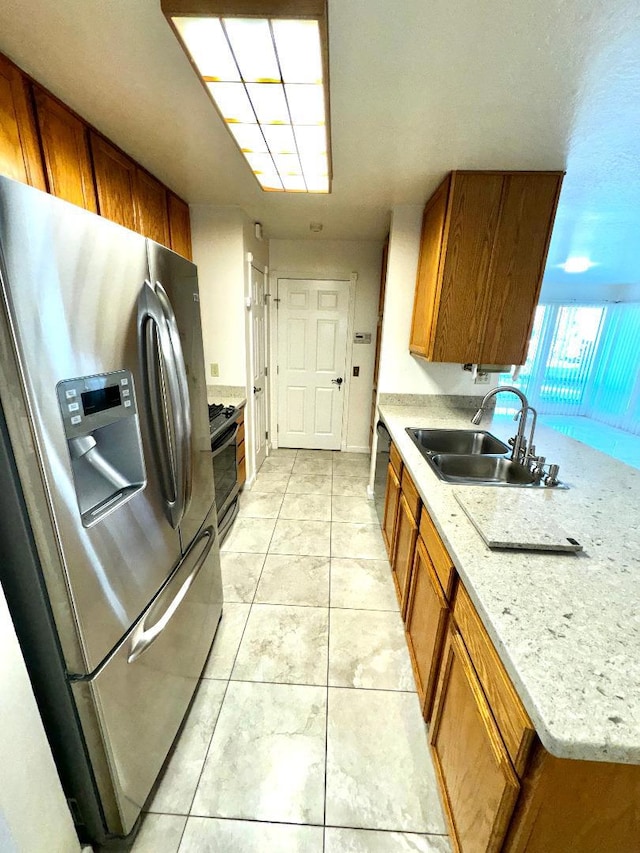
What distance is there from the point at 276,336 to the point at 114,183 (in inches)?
90.4

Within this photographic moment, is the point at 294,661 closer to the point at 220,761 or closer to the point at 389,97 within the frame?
the point at 220,761

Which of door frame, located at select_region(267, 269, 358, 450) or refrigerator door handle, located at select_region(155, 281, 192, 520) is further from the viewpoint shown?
door frame, located at select_region(267, 269, 358, 450)

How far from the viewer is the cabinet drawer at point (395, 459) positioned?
2.06 meters

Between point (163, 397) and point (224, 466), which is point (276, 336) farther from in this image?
point (163, 397)

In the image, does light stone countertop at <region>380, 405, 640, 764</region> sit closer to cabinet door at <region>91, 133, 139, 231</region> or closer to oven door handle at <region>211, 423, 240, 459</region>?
oven door handle at <region>211, 423, 240, 459</region>

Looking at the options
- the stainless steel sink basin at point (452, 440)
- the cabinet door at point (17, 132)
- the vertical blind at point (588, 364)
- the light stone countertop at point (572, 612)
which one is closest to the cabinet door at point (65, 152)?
the cabinet door at point (17, 132)

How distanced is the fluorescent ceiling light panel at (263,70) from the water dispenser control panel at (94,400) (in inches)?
38.9

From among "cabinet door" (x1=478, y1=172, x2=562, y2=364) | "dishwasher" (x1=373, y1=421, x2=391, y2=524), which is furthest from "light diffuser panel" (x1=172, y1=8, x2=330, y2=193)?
"dishwasher" (x1=373, y1=421, x2=391, y2=524)

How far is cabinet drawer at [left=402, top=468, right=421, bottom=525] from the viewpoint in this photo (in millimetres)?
1613

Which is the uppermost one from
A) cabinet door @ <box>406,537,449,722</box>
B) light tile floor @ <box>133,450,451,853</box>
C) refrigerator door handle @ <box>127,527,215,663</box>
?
refrigerator door handle @ <box>127,527,215,663</box>

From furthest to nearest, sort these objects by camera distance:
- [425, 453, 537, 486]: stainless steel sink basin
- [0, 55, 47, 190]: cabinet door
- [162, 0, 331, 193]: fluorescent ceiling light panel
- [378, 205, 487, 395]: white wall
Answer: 1. [378, 205, 487, 395]: white wall
2. [425, 453, 537, 486]: stainless steel sink basin
3. [0, 55, 47, 190]: cabinet door
4. [162, 0, 331, 193]: fluorescent ceiling light panel

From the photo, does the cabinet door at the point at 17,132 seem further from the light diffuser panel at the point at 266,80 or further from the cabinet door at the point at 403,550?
the cabinet door at the point at 403,550

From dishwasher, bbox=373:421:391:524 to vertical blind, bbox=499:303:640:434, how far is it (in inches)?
155

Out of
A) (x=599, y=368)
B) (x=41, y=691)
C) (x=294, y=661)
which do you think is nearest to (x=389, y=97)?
(x=41, y=691)
